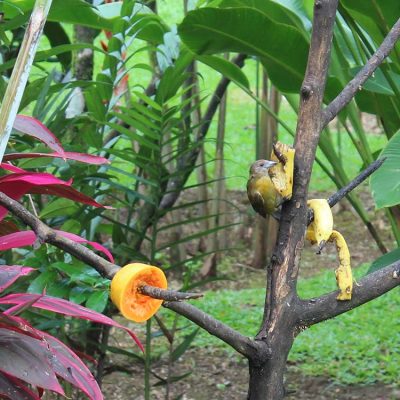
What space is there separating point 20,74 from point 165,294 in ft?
0.94

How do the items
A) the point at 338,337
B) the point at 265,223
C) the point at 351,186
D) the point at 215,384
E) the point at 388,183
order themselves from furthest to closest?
1. the point at 265,223
2. the point at 338,337
3. the point at 215,384
4. the point at 388,183
5. the point at 351,186

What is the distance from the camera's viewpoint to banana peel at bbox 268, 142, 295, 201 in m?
1.02

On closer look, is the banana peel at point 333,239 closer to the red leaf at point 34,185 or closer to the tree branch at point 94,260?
the tree branch at point 94,260

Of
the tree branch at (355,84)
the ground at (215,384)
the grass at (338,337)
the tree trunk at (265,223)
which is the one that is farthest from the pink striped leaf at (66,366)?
the tree trunk at (265,223)

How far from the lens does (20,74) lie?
851 millimetres

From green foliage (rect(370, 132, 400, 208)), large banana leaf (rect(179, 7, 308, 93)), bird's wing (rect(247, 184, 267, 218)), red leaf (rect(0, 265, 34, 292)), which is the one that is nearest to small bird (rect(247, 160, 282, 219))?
bird's wing (rect(247, 184, 267, 218))

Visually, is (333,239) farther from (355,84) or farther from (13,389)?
(13,389)

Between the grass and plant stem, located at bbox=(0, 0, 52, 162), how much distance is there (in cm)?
216

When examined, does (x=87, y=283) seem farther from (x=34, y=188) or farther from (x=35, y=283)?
(x=34, y=188)

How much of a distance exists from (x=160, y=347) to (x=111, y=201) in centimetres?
61

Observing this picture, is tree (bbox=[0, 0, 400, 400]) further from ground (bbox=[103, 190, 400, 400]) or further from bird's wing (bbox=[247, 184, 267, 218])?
ground (bbox=[103, 190, 400, 400])

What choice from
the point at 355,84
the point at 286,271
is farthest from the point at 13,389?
the point at 355,84

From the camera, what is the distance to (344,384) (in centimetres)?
276

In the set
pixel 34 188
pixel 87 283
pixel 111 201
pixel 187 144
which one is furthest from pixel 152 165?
pixel 34 188
